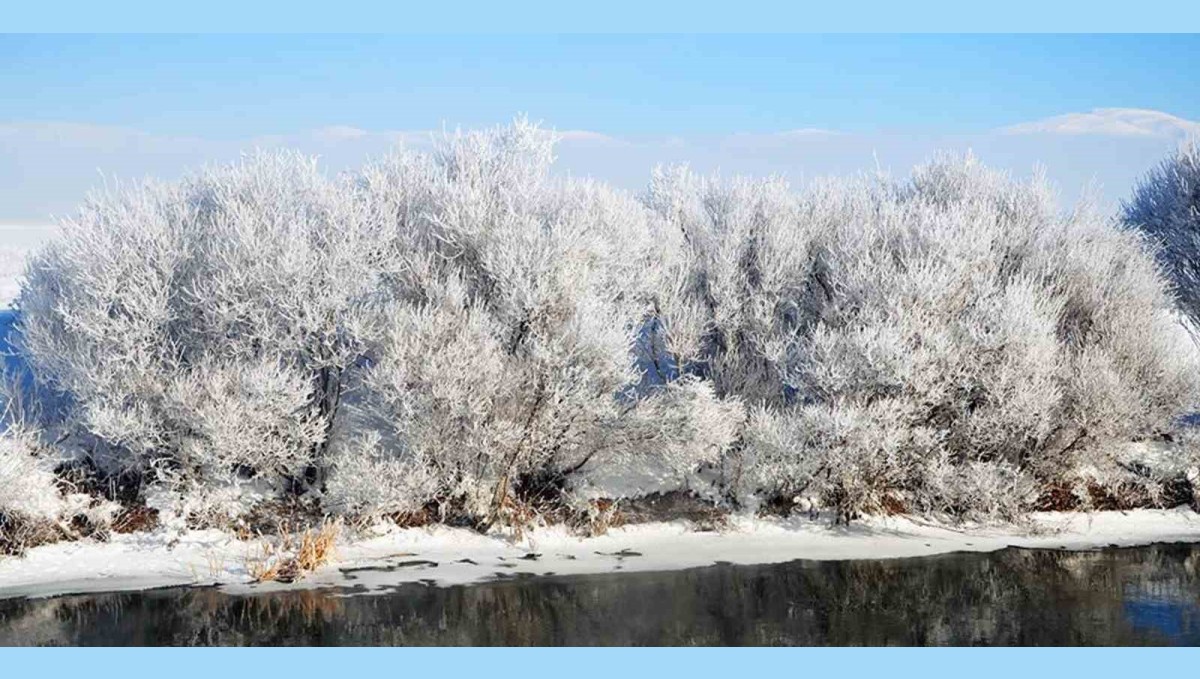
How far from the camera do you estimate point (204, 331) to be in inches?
920

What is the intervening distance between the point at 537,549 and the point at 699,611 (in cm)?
479

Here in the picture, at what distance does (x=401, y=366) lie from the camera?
72.4 ft

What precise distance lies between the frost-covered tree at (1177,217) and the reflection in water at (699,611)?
1325cm

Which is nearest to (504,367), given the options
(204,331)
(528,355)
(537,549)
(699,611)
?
(528,355)

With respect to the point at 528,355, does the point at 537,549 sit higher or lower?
lower

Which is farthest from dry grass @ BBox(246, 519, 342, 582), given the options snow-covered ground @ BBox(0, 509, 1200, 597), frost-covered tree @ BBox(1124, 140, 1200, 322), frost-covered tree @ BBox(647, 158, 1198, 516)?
frost-covered tree @ BBox(1124, 140, 1200, 322)

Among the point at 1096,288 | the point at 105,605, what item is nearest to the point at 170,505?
the point at 105,605

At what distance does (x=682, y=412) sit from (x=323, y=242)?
28.5 feet

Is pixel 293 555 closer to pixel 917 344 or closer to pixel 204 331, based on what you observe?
pixel 204 331

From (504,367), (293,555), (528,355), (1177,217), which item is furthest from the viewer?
(1177,217)

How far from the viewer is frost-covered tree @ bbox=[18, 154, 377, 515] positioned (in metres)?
22.1

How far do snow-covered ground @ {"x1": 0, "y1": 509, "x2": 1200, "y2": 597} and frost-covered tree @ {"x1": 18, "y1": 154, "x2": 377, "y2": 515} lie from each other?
2082mm

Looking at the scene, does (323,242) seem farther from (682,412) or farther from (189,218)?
(682,412)

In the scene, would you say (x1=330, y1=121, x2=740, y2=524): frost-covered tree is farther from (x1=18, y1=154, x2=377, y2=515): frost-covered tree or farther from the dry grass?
the dry grass
